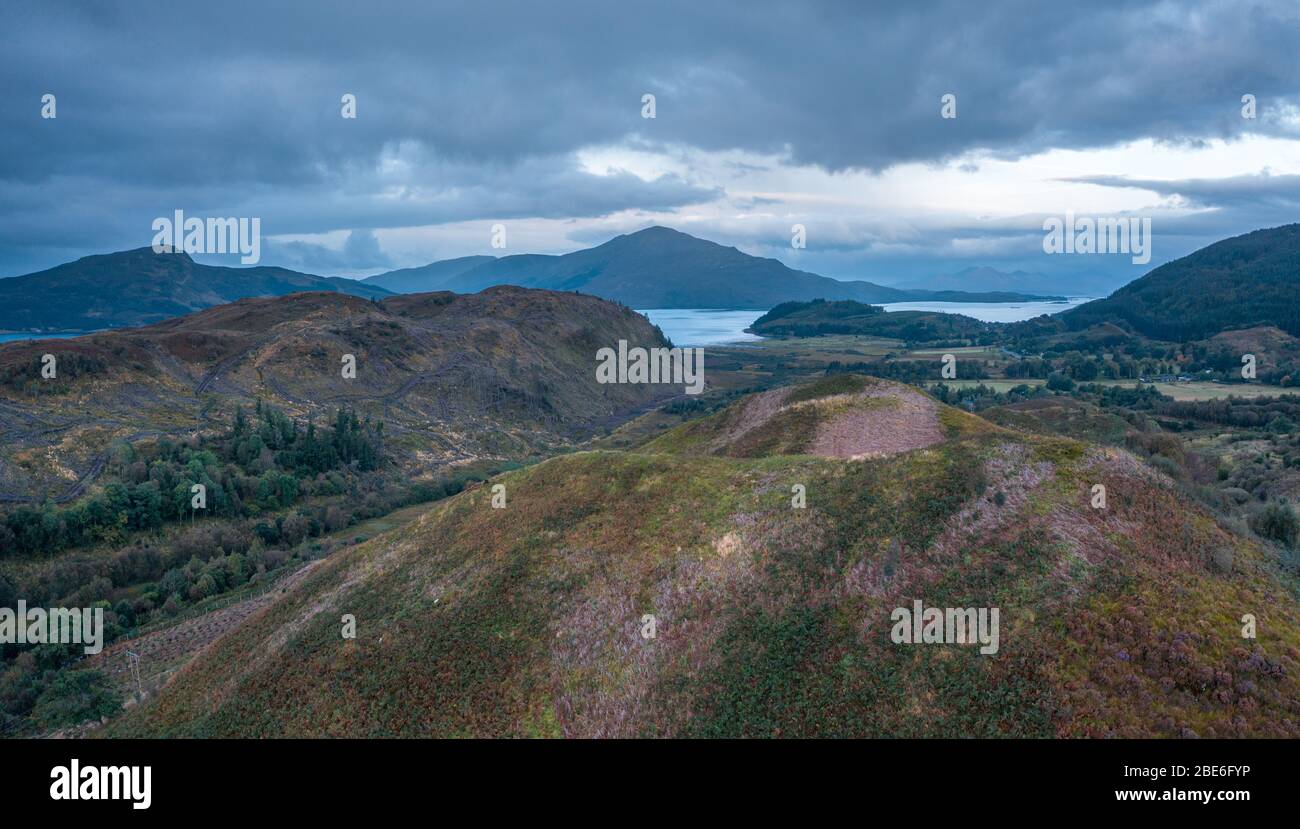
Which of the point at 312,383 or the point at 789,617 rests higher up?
the point at 312,383

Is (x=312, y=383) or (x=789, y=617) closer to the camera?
(x=789, y=617)

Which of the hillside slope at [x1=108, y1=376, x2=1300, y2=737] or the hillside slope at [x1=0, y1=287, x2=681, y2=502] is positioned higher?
the hillside slope at [x1=0, y1=287, x2=681, y2=502]

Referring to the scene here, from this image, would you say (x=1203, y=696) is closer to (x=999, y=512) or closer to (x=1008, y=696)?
(x=1008, y=696)

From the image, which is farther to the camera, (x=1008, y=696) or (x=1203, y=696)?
(x=1008, y=696)

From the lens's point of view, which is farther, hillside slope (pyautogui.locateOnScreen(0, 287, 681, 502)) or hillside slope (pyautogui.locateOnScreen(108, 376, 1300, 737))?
hillside slope (pyautogui.locateOnScreen(0, 287, 681, 502))

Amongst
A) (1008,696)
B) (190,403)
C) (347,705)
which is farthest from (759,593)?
(190,403)
